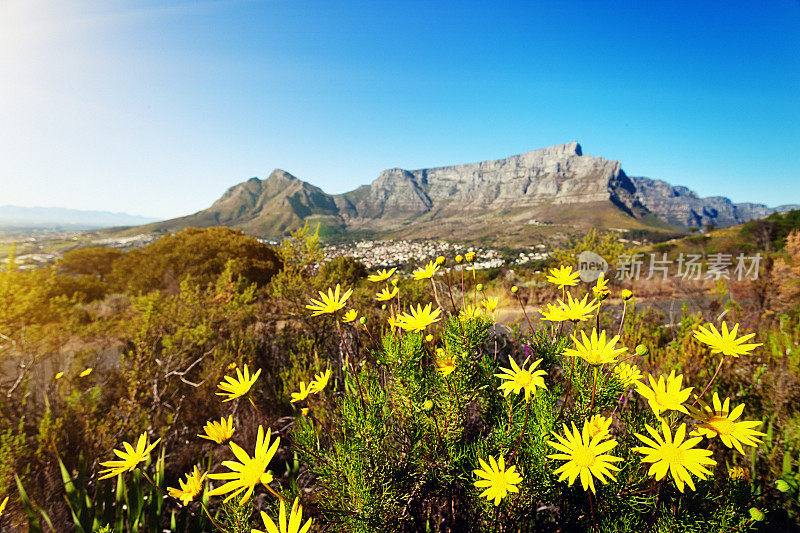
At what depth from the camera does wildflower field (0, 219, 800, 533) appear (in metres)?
1.08

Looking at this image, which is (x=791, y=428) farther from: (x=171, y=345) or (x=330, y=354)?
(x=171, y=345)

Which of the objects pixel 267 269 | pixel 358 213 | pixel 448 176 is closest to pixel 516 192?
pixel 448 176

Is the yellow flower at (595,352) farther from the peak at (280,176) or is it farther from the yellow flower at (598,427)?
the peak at (280,176)

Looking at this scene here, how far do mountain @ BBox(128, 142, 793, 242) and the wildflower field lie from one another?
70405 millimetres

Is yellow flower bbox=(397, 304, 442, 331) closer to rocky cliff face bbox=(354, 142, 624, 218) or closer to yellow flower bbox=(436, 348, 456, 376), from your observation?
yellow flower bbox=(436, 348, 456, 376)

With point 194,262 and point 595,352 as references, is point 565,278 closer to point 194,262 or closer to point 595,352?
point 595,352

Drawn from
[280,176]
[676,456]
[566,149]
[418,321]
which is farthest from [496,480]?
[566,149]

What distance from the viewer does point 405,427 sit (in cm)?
142

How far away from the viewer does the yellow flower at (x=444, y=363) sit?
1.33m

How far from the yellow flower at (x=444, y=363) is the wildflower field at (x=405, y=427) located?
0.05ft

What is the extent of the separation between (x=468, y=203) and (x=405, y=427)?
552 ft

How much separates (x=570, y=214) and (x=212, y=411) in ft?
380

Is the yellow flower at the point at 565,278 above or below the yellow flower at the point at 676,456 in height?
above

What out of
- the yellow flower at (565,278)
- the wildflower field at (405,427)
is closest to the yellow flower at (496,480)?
the wildflower field at (405,427)
